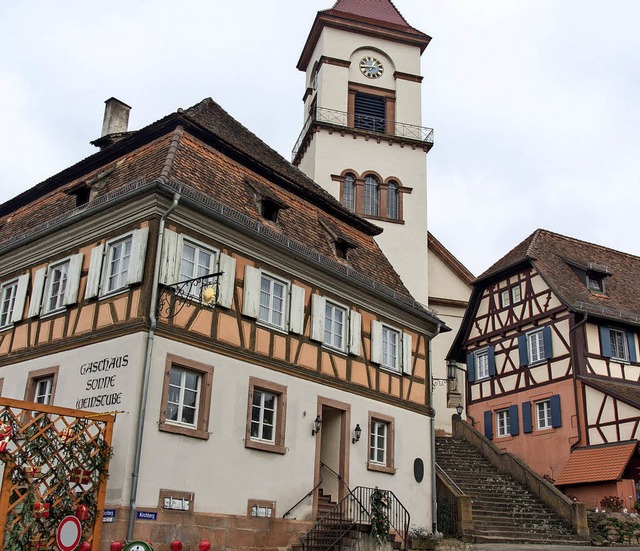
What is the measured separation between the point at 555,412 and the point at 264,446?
14.5 metres

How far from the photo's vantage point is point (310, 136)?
119 feet

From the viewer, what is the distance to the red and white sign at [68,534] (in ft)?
36.7

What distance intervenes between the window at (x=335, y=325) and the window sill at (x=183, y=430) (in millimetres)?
4505

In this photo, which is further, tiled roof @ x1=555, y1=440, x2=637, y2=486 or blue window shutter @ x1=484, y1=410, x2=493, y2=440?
blue window shutter @ x1=484, y1=410, x2=493, y2=440

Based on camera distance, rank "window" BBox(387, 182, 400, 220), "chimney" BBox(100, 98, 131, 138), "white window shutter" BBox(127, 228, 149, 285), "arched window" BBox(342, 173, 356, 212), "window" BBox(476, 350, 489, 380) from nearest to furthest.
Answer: "white window shutter" BBox(127, 228, 149, 285) → "chimney" BBox(100, 98, 131, 138) → "window" BBox(476, 350, 489, 380) → "arched window" BBox(342, 173, 356, 212) → "window" BBox(387, 182, 400, 220)

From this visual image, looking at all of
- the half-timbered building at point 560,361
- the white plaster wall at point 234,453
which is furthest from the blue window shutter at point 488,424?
the white plaster wall at point 234,453

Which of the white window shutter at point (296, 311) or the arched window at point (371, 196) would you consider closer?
the white window shutter at point (296, 311)

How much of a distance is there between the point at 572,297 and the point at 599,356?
2.19m

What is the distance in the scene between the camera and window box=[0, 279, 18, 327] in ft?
57.4

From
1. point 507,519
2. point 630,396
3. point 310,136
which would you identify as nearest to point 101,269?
point 507,519

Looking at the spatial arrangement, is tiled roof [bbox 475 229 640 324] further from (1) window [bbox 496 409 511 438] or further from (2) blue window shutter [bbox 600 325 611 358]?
(1) window [bbox 496 409 511 438]

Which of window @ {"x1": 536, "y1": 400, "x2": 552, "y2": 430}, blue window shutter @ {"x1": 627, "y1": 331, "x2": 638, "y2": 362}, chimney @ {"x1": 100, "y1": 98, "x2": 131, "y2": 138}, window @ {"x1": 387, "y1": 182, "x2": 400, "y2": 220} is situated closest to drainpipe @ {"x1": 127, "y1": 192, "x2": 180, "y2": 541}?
chimney @ {"x1": 100, "y1": 98, "x2": 131, "y2": 138}

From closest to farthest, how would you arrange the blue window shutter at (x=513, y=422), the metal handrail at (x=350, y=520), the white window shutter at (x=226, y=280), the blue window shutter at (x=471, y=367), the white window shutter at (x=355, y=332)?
the white window shutter at (x=226, y=280) < the metal handrail at (x=350, y=520) < the white window shutter at (x=355, y=332) < the blue window shutter at (x=513, y=422) < the blue window shutter at (x=471, y=367)

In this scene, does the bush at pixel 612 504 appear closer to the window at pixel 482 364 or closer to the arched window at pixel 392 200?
the window at pixel 482 364
